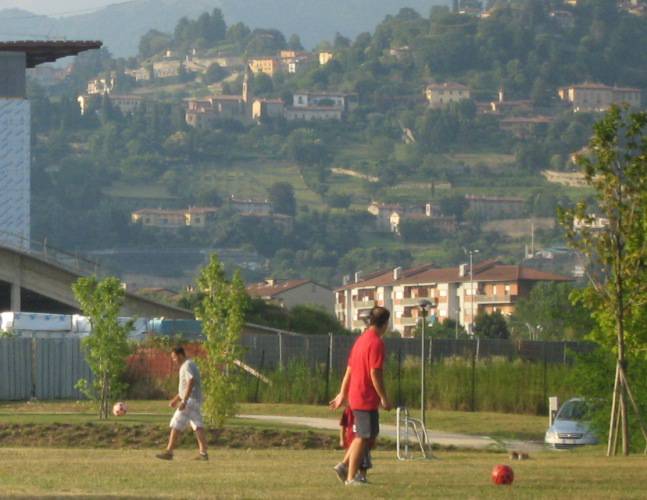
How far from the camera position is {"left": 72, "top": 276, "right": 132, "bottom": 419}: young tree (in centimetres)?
3788

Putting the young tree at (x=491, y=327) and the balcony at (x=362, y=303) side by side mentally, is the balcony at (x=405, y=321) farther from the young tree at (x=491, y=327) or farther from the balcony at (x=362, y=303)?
the young tree at (x=491, y=327)

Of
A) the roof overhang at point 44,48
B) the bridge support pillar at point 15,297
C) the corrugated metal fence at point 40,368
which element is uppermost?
the roof overhang at point 44,48

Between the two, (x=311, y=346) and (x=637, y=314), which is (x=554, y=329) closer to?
(x=311, y=346)

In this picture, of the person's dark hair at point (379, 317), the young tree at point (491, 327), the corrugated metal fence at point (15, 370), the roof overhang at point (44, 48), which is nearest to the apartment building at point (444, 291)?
the young tree at point (491, 327)

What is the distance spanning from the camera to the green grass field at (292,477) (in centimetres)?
1792

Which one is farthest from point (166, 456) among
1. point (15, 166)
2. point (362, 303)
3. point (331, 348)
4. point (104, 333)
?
point (362, 303)

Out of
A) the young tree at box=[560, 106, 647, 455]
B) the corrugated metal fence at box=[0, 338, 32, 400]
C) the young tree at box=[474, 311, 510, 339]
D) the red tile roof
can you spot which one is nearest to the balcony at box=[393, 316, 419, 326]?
the red tile roof

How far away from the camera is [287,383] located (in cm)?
4875

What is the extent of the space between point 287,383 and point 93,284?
1099cm

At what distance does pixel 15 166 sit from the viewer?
8888cm

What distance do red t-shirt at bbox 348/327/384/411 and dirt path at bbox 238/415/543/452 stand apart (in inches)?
509

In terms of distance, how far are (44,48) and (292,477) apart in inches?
2796

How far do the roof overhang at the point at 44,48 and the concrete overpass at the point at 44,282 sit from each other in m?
13.9

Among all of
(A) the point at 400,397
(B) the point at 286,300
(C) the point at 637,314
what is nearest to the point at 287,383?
(A) the point at 400,397
